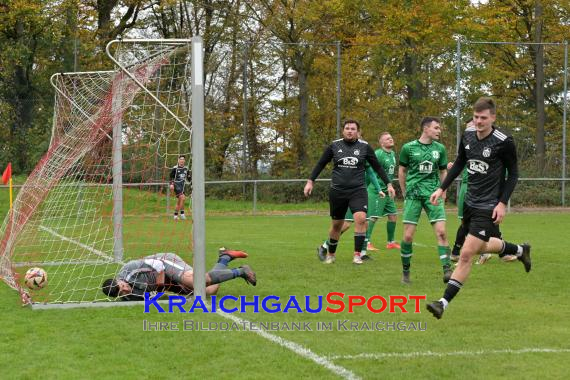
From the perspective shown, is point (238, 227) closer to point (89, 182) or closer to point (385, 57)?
point (89, 182)

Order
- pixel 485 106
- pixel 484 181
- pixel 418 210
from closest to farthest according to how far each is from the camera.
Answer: pixel 485 106
pixel 484 181
pixel 418 210

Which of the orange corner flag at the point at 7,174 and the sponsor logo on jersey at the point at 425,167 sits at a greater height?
the sponsor logo on jersey at the point at 425,167

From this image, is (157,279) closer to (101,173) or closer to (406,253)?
(406,253)

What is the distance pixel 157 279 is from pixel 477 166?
3.42m

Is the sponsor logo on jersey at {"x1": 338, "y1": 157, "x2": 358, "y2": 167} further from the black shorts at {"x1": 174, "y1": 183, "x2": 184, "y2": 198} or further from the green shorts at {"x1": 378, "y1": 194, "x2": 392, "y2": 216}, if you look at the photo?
the black shorts at {"x1": 174, "y1": 183, "x2": 184, "y2": 198}

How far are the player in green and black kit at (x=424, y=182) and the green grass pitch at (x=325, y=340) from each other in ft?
Result: 1.46

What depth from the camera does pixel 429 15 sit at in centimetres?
3048

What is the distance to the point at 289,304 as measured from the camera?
314 inches

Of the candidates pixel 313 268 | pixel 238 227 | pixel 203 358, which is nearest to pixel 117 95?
pixel 313 268

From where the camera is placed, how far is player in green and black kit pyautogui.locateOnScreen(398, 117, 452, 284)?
9.59 m

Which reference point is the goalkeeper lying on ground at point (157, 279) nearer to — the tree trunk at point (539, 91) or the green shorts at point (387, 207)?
the green shorts at point (387, 207)

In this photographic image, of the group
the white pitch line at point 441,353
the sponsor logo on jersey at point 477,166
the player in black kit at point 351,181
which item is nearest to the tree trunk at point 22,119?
→ the player in black kit at point 351,181

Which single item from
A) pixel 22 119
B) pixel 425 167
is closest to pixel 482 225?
pixel 425 167

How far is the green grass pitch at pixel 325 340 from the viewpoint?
5.51 metres
